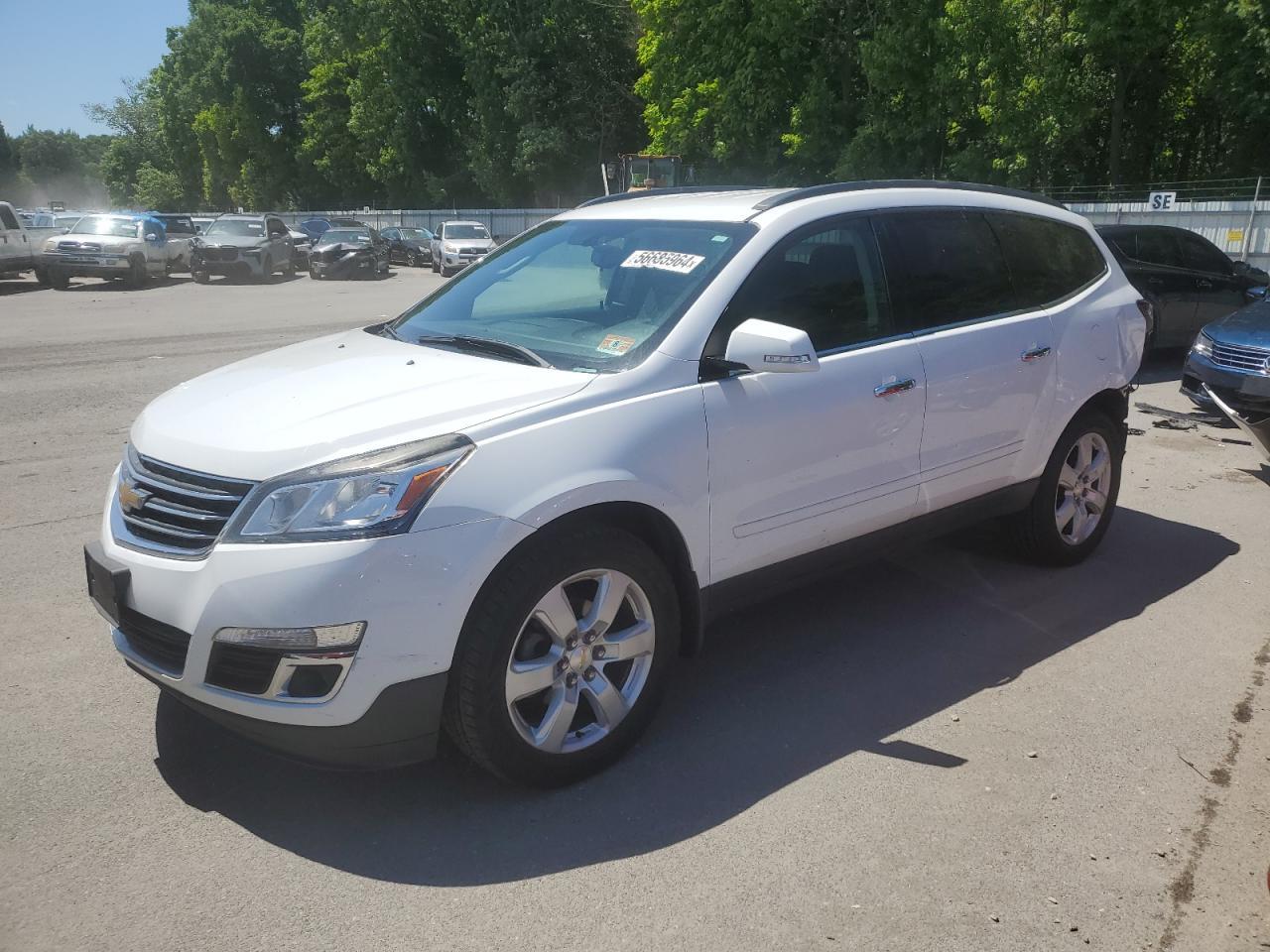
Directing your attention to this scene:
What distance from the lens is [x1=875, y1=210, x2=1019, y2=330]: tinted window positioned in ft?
14.4

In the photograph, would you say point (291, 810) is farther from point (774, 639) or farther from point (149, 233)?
point (149, 233)

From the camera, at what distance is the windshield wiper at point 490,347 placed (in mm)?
3643

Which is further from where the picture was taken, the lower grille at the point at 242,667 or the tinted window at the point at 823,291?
the tinted window at the point at 823,291

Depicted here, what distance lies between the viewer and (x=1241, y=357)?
7602 mm

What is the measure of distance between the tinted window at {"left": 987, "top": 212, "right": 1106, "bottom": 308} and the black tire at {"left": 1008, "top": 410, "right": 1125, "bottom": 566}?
2.17 feet

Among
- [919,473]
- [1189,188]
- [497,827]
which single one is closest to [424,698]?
[497,827]

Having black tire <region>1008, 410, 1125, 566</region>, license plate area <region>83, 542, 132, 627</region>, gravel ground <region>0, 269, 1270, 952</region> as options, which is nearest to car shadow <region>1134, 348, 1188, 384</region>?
black tire <region>1008, 410, 1125, 566</region>

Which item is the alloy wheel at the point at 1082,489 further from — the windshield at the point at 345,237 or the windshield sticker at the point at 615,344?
the windshield at the point at 345,237

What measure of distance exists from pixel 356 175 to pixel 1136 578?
68.9m

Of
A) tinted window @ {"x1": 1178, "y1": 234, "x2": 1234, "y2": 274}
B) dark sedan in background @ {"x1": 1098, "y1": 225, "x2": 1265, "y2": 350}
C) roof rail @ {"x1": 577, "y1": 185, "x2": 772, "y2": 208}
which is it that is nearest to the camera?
roof rail @ {"x1": 577, "y1": 185, "x2": 772, "y2": 208}

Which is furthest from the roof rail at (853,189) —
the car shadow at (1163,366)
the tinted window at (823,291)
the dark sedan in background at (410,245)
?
the dark sedan in background at (410,245)

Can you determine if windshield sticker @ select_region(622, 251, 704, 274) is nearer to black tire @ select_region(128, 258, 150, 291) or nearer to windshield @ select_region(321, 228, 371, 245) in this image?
black tire @ select_region(128, 258, 150, 291)

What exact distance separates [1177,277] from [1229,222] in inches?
464

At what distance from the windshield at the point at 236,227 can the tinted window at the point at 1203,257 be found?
2385 cm
